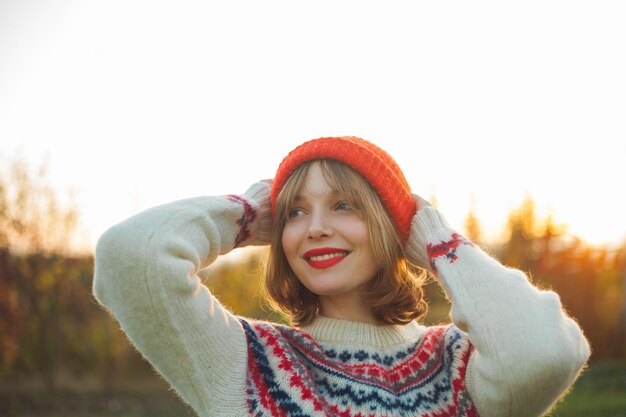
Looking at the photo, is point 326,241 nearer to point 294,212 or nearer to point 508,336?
point 294,212

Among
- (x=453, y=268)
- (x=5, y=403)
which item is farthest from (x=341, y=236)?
(x=5, y=403)

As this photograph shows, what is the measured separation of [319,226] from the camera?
7.41 ft

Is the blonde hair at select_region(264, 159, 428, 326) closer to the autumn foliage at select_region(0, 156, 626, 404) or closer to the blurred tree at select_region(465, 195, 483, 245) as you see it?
the autumn foliage at select_region(0, 156, 626, 404)

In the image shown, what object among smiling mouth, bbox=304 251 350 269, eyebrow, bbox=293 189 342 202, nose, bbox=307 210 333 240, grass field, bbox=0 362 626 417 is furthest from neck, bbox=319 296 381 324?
grass field, bbox=0 362 626 417

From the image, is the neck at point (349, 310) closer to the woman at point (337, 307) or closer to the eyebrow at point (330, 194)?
the woman at point (337, 307)

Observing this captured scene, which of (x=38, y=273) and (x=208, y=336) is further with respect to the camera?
(x=38, y=273)

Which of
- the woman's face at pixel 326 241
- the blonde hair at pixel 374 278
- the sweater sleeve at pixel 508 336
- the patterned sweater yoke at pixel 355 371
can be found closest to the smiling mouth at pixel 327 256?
the woman's face at pixel 326 241

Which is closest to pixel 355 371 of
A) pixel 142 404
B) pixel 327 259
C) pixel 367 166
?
pixel 327 259

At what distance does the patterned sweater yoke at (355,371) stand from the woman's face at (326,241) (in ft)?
0.56

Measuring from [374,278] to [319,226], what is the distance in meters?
0.37

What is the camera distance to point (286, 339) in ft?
7.43

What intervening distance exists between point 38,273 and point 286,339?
619 cm

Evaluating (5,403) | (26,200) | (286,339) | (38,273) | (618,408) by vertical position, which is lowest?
(5,403)

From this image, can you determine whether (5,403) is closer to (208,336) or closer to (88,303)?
(88,303)
